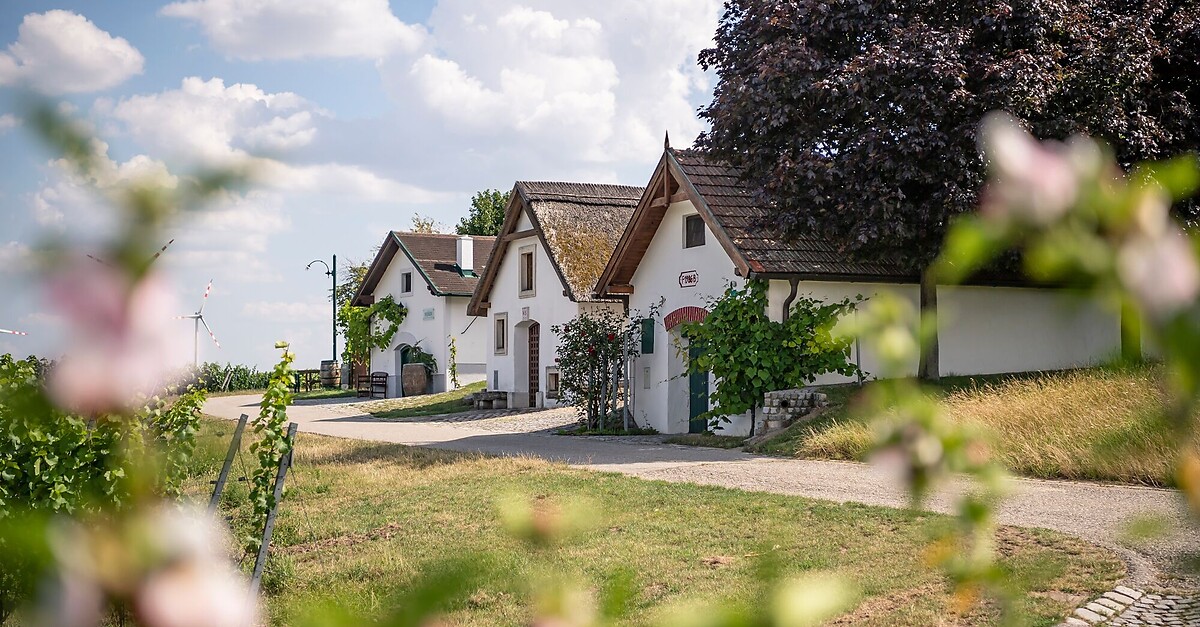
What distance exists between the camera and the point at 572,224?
2920 centimetres

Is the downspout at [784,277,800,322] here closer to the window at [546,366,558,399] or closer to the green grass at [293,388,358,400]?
the window at [546,366,558,399]

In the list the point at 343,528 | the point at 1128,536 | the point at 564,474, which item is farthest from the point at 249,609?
the point at 564,474

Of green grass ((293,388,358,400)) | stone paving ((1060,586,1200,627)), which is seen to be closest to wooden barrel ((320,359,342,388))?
green grass ((293,388,358,400))

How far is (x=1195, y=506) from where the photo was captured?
72 cm

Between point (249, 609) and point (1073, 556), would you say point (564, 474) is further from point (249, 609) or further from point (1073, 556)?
point (249, 609)

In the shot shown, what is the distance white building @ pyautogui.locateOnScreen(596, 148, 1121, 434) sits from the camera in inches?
763

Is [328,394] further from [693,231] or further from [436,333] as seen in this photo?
[693,231]

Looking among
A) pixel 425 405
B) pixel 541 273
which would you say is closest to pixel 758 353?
pixel 541 273

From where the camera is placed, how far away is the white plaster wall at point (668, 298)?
2094 cm

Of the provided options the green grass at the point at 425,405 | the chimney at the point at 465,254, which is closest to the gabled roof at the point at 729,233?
the green grass at the point at 425,405

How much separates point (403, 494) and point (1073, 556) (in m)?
6.98

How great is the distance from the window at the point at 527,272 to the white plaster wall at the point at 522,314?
5.5 inches

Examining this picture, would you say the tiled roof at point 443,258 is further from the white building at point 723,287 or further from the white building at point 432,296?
the white building at point 723,287

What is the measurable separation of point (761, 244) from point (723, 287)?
4.51ft
